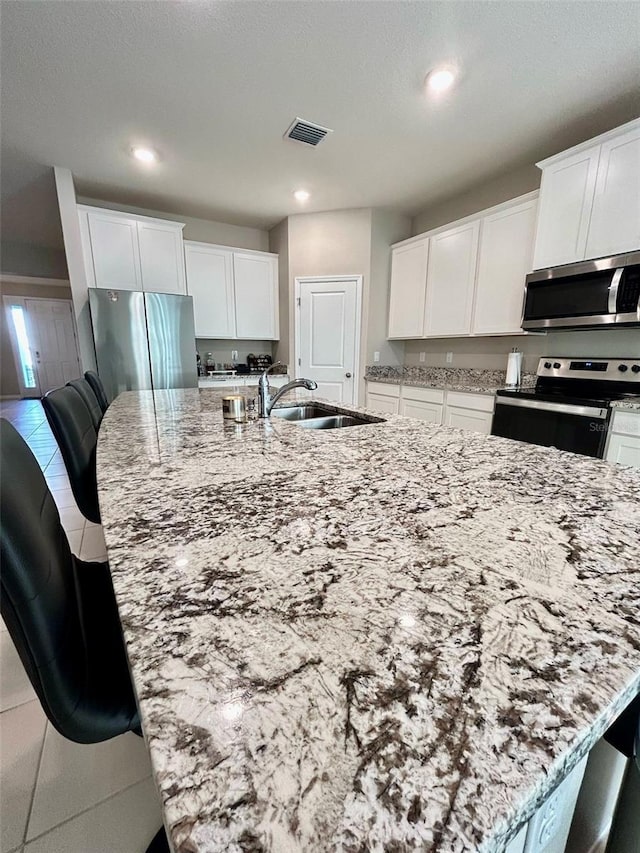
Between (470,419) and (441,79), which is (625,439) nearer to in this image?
(470,419)

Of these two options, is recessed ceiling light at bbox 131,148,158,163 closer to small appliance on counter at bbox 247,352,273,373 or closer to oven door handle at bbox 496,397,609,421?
small appliance on counter at bbox 247,352,273,373

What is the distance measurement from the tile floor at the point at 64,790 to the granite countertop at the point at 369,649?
89 centimetres

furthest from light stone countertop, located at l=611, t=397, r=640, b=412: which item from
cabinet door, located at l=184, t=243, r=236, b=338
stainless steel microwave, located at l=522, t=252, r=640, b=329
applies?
cabinet door, located at l=184, t=243, r=236, b=338

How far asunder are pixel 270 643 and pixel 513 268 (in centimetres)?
348

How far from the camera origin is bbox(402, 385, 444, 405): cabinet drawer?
3.40m

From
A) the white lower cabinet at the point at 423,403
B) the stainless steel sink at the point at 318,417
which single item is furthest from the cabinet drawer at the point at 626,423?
the stainless steel sink at the point at 318,417

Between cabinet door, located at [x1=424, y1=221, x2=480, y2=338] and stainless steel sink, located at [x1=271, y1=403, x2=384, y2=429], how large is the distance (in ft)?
6.87

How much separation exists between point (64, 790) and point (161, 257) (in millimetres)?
4254

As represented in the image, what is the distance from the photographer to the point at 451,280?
3.55 m

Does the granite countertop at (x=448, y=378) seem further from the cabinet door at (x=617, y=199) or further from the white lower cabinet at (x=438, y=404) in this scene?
the cabinet door at (x=617, y=199)

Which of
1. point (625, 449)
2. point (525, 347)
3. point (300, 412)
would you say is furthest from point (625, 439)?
point (300, 412)

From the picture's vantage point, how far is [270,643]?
0.39 metres

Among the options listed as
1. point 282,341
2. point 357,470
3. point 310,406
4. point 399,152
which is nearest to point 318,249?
point 282,341

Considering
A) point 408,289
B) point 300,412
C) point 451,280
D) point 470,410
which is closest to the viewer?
point 300,412
